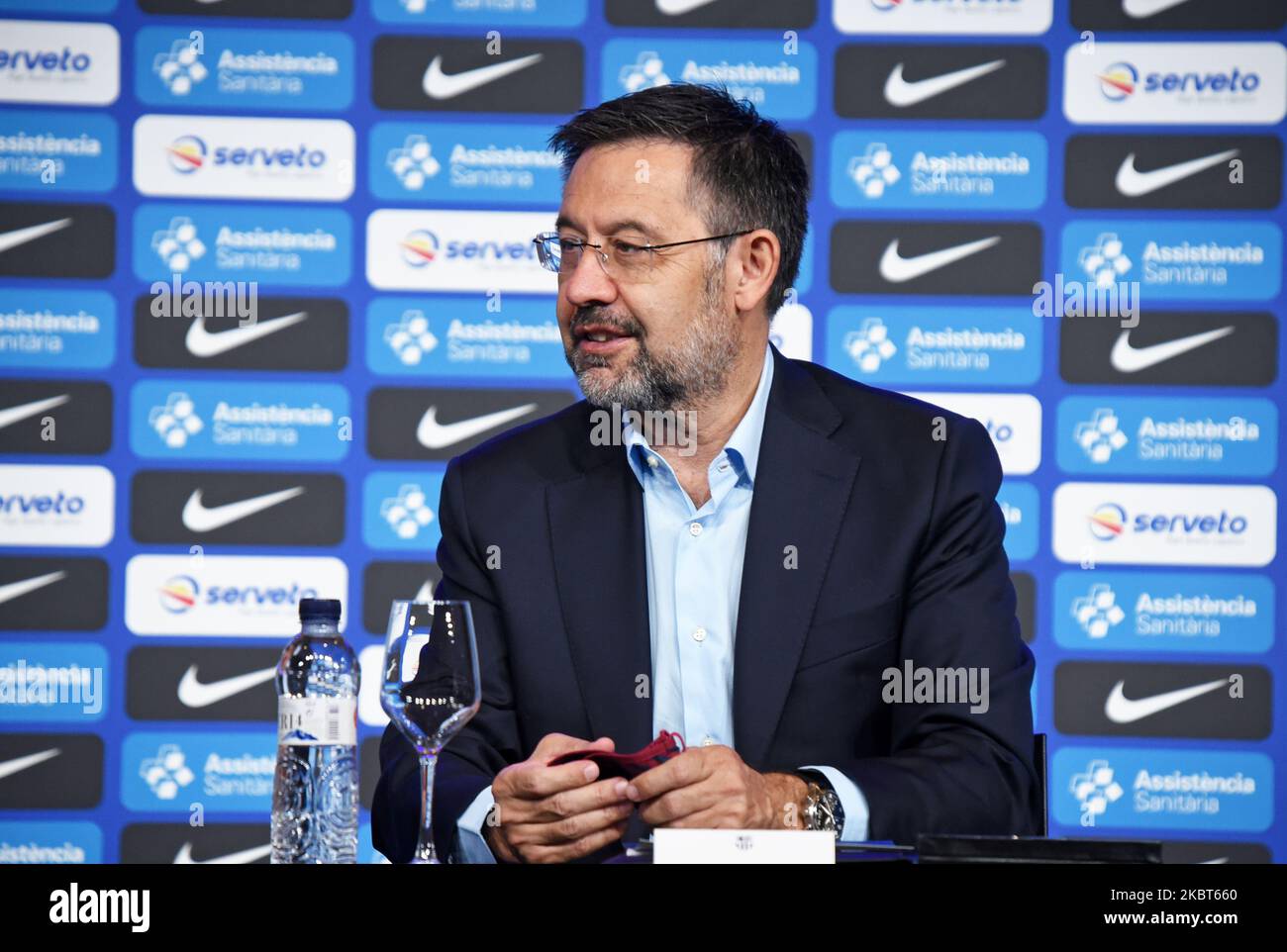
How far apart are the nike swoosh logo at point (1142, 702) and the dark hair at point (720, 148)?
192 cm

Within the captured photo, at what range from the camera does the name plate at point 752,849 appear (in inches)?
46.8

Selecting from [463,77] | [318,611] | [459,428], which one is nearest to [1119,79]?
[463,77]

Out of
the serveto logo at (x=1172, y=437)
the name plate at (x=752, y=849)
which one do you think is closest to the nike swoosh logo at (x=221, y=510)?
the serveto logo at (x=1172, y=437)

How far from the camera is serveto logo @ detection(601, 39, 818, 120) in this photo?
386 centimetres

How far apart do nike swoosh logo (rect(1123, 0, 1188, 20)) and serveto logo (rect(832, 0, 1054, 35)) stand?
0.21 m

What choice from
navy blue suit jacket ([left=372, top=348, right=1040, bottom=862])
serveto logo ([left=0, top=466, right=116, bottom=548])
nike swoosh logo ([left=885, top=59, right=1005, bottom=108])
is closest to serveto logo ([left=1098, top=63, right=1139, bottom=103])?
nike swoosh logo ([left=885, top=59, right=1005, bottom=108])

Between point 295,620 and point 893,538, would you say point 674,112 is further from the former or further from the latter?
point 295,620

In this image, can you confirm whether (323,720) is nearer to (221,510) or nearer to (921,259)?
(221,510)

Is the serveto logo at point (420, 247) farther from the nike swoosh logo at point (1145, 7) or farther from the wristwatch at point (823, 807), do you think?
the wristwatch at point (823, 807)

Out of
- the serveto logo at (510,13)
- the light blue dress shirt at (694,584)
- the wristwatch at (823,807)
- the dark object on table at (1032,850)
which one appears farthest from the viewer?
the serveto logo at (510,13)

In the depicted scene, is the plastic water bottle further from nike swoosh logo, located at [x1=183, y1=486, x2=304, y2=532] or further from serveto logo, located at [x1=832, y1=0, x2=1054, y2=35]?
serveto logo, located at [x1=832, y1=0, x2=1054, y2=35]

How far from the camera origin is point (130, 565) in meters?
3.82

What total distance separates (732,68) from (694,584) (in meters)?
2.14
